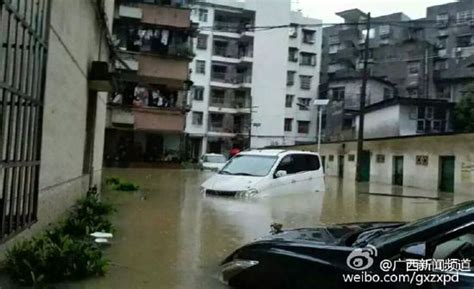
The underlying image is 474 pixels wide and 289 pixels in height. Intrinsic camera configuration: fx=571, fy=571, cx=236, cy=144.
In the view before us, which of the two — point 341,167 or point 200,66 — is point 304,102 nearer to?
point 200,66

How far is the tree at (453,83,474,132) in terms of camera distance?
42062mm

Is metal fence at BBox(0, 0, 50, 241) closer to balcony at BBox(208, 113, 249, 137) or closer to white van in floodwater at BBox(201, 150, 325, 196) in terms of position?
white van in floodwater at BBox(201, 150, 325, 196)

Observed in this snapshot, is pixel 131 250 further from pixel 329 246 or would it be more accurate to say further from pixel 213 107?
pixel 213 107

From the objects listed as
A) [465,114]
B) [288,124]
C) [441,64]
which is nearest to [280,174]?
[465,114]

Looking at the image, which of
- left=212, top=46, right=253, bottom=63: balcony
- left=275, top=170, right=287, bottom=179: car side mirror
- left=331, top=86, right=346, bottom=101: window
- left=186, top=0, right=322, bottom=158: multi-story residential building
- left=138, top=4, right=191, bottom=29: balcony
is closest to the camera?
left=275, top=170, right=287, bottom=179: car side mirror

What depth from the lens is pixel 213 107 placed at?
57969 mm

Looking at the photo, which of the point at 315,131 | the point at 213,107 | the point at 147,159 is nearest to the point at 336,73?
the point at 315,131

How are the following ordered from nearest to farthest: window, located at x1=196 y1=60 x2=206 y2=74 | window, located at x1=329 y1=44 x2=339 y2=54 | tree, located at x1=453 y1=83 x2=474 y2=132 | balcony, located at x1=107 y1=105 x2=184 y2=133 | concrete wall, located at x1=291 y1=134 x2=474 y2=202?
concrete wall, located at x1=291 y1=134 x2=474 y2=202, balcony, located at x1=107 y1=105 x2=184 y2=133, tree, located at x1=453 y1=83 x2=474 y2=132, window, located at x1=196 y1=60 x2=206 y2=74, window, located at x1=329 y1=44 x2=339 y2=54

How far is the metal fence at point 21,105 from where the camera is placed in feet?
15.5

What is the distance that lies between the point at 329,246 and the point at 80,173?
24.3ft

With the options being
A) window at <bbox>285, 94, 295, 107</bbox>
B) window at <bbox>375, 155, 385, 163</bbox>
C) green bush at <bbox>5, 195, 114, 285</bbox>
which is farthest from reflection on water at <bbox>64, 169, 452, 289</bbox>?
window at <bbox>285, 94, 295, 107</bbox>

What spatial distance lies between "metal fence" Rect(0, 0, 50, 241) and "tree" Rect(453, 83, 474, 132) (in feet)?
132

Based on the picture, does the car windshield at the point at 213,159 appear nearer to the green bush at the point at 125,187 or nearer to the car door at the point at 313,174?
the car door at the point at 313,174

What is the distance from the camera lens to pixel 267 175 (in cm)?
1628
